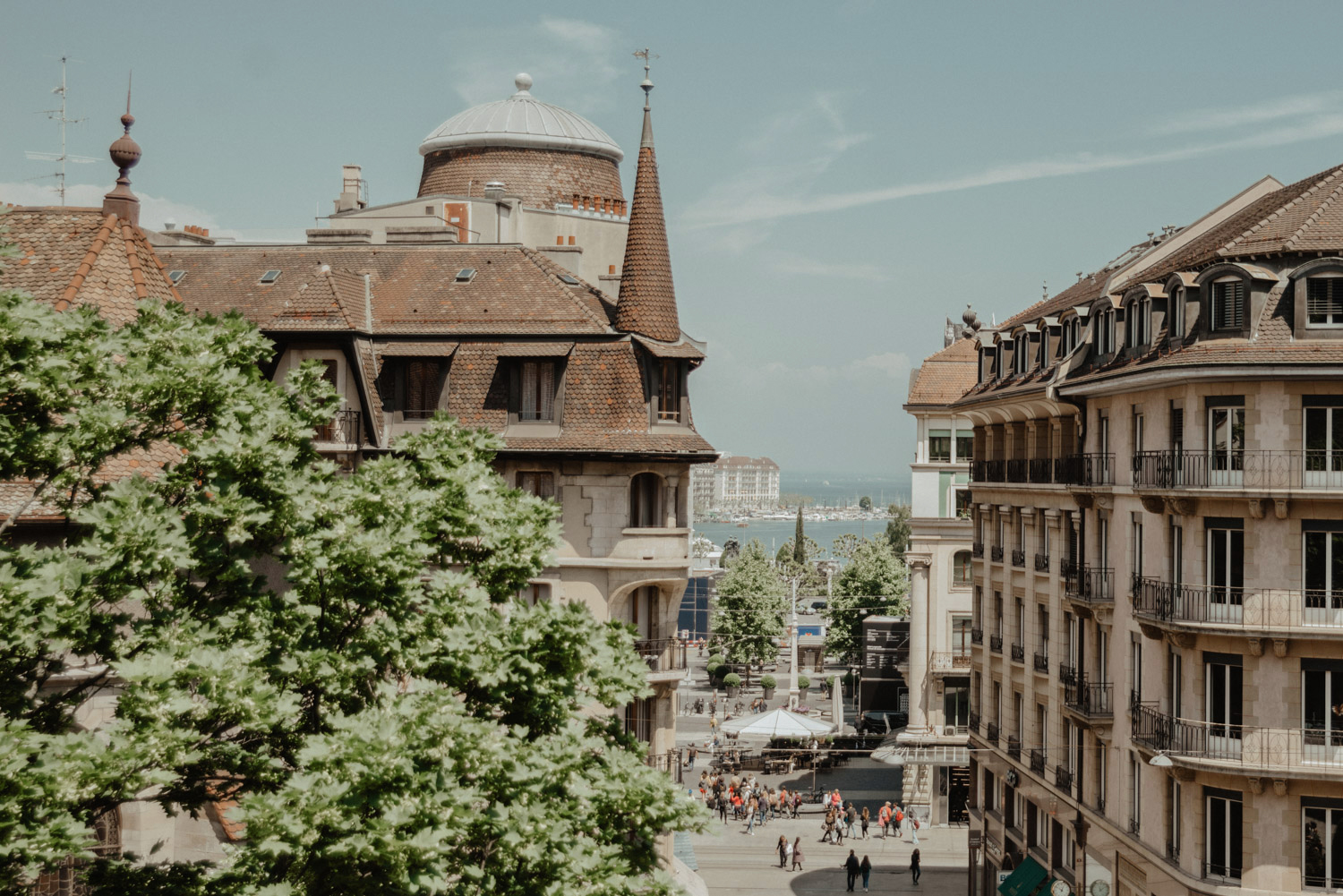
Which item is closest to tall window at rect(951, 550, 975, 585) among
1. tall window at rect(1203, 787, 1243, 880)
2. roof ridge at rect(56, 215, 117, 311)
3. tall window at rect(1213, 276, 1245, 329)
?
tall window at rect(1203, 787, 1243, 880)

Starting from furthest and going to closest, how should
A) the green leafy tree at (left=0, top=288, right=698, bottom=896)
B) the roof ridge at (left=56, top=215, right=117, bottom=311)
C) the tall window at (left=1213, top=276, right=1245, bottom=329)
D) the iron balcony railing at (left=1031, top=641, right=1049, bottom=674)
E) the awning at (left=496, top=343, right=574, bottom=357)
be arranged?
1. the iron balcony railing at (left=1031, top=641, right=1049, bottom=674)
2. the awning at (left=496, top=343, right=574, bottom=357)
3. the tall window at (left=1213, top=276, right=1245, bottom=329)
4. the roof ridge at (left=56, top=215, right=117, bottom=311)
5. the green leafy tree at (left=0, top=288, right=698, bottom=896)

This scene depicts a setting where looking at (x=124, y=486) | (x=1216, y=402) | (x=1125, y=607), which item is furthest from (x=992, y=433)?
(x=124, y=486)

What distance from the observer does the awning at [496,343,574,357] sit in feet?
116

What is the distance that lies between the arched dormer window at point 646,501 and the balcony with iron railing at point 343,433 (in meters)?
6.62

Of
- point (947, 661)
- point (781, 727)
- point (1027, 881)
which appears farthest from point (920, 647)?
point (1027, 881)

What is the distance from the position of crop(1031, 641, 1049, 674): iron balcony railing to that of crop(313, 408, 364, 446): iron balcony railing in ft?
Answer: 67.9

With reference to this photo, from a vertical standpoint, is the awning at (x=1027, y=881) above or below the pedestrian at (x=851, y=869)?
above

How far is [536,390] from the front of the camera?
117 ft

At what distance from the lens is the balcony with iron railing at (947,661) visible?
203 feet

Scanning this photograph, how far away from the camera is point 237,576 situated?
17.0 m

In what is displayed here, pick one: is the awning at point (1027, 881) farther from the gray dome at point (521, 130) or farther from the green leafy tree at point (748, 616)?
the green leafy tree at point (748, 616)

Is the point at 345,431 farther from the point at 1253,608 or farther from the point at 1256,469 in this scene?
the point at 1253,608

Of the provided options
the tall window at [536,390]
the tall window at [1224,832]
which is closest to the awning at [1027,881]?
the tall window at [1224,832]

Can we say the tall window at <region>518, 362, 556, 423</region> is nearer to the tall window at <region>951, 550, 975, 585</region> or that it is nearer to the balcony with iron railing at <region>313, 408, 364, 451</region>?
the balcony with iron railing at <region>313, 408, 364, 451</region>
